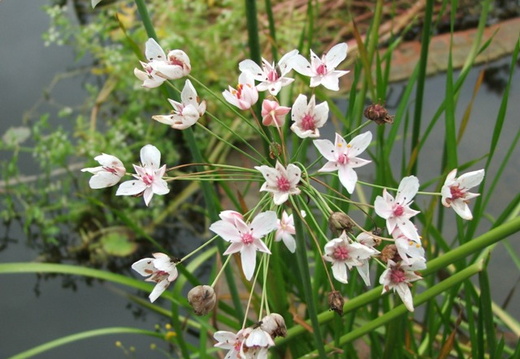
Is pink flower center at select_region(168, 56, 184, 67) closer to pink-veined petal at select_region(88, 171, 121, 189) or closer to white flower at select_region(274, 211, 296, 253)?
pink-veined petal at select_region(88, 171, 121, 189)

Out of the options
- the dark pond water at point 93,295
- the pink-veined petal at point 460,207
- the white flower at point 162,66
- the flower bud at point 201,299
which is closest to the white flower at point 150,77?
the white flower at point 162,66

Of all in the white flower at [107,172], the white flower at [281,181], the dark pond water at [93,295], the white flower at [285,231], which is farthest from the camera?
the dark pond water at [93,295]

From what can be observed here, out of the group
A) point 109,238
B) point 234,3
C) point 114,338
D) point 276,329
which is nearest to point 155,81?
point 276,329

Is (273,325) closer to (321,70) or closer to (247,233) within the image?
(247,233)

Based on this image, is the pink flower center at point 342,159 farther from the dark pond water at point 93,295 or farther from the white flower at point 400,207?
the dark pond water at point 93,295

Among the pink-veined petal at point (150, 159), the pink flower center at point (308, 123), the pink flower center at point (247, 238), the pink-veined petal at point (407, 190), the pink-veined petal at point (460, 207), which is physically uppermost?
the pink flower center at point (308, 123)
